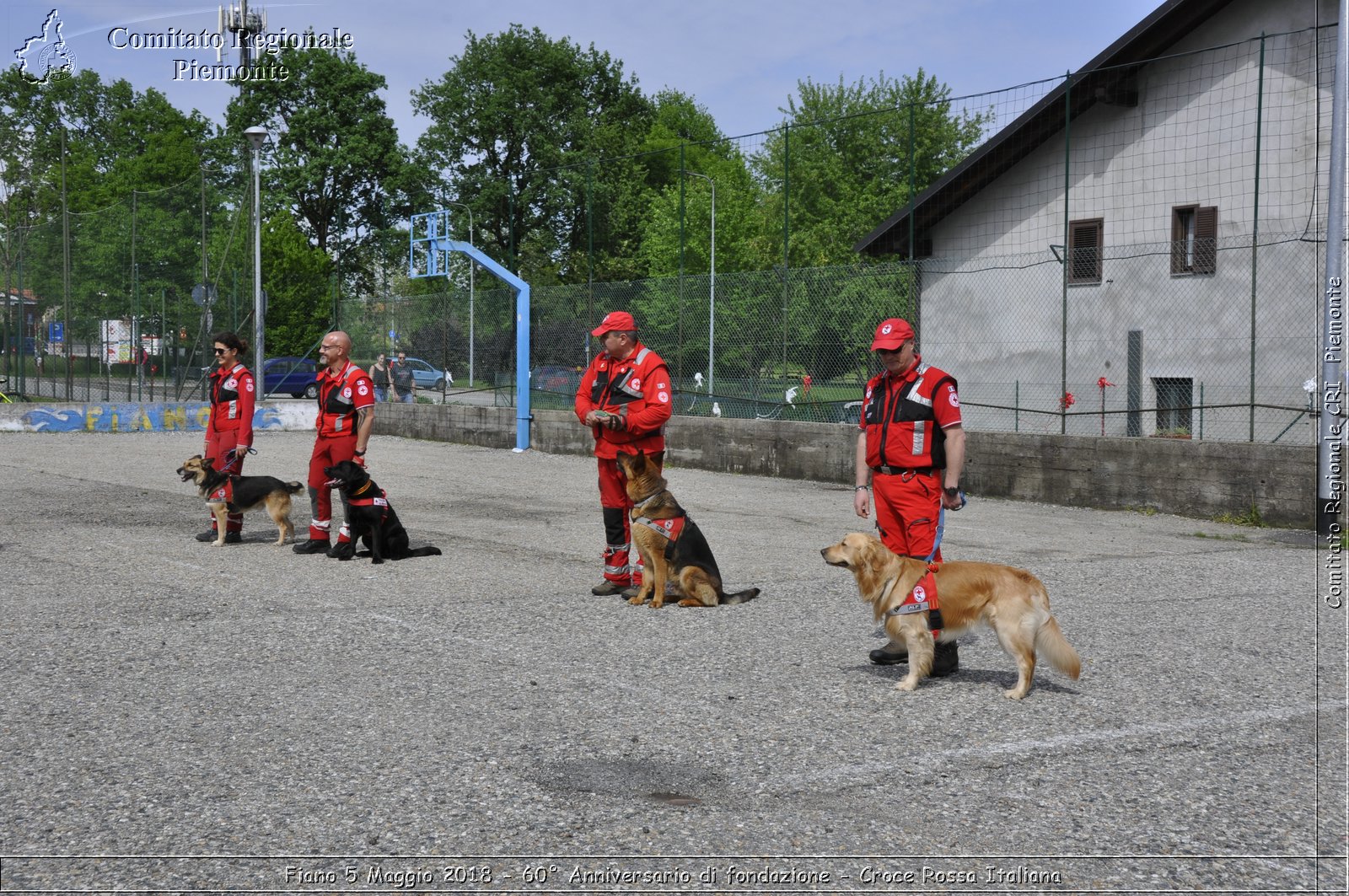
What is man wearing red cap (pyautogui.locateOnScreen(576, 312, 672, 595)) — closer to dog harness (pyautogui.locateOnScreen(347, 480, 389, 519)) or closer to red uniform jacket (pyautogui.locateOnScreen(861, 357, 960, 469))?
dog harness (pyautogui.locateOnScreen(347, 480, 389, 519))

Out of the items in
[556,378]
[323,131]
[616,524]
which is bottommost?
[616,524]

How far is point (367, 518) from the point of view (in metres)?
9.99

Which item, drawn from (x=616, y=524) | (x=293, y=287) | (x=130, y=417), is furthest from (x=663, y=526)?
(x=293, y=287)

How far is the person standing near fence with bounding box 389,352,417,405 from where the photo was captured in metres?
26.9

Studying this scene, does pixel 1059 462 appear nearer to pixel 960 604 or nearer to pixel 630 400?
pixel 630 400

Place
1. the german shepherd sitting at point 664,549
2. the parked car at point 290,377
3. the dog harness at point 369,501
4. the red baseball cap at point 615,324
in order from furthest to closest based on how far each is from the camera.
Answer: the parked car at point 290,377, the dog harness at point 369,501, the red baseball cap at point 615,324, the german shepherd sitting at point 664,549

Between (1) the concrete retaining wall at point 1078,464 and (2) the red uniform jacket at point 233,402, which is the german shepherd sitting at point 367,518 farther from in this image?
(1) the concrete retaining wall at point 1078,464

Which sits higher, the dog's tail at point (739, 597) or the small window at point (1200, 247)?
the small window at point (1200, 247)

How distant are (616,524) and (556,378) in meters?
14.7

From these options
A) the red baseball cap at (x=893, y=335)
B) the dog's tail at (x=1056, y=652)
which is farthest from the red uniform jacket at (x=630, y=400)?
the dog's tail at (x=1056, y=652)

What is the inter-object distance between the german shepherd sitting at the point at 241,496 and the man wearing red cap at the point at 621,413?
141 inches

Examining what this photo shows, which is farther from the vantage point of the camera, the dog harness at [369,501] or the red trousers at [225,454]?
the red trousers at [225,454]

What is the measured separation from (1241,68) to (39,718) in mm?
15831

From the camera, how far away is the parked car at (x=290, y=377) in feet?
128
